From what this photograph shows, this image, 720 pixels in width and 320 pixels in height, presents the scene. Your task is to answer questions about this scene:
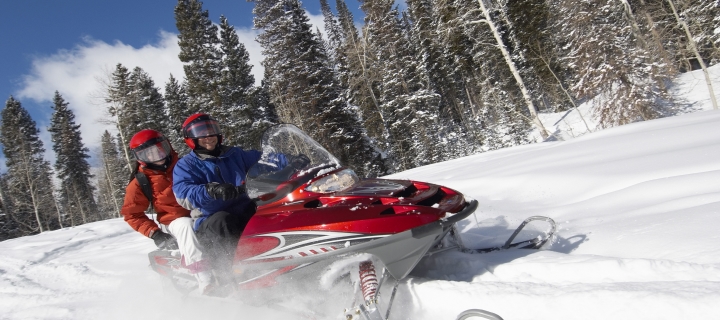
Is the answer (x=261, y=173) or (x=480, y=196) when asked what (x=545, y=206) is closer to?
(x=480, y=196)

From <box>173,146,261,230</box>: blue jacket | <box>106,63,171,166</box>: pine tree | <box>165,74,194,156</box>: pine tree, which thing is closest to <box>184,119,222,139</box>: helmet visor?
<box>173,146,261,230</box>: blue jacket

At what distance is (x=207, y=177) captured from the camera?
3457 millimetres

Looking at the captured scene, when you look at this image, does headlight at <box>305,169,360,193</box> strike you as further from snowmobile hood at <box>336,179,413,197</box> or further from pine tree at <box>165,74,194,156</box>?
pine tree at <box>165,74,194,156</box>

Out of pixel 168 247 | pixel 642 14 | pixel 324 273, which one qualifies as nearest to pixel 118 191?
pixel 168 247

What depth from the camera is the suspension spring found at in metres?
2.50

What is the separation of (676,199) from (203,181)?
406cm

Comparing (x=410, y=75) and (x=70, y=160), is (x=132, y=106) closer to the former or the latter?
Answer: (x=70, y=160)

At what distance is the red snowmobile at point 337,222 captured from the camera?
2.41 meters

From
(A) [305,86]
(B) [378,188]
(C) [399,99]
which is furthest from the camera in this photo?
(C) [399,99]

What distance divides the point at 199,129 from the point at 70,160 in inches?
1558

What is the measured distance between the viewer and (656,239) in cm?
252

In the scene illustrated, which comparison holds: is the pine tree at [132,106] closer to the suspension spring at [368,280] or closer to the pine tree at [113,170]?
the pine tree at [113,170]

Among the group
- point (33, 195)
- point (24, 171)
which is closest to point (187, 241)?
point (33, 195)

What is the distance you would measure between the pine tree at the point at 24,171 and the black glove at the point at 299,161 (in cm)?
3178
